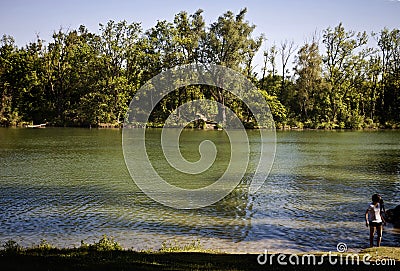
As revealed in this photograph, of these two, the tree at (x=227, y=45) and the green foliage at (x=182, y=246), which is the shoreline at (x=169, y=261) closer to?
the green foliage at (x=182, y=246)

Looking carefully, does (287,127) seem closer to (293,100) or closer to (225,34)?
(293,100)

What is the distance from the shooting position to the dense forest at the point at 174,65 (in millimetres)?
73188

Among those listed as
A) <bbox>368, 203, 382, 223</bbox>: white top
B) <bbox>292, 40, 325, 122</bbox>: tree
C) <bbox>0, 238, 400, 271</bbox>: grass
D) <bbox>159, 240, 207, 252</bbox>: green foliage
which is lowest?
<bbox>159, 240, 207, 252</bbox>: green foliage

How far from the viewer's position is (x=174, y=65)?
243 ft

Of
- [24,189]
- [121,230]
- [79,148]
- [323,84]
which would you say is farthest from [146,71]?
[121,230]

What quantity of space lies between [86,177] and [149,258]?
14946 mm

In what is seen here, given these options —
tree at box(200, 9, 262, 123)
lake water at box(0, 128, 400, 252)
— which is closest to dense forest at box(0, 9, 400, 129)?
tree at box(200, 9, 262, 123)

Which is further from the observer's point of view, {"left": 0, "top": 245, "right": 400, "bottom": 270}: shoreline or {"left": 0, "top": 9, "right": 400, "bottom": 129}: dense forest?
{"left": 0, "top": 9, "right": 400, "bottom": 129}: dense forest

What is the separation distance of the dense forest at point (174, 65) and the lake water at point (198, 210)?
4590 centimetres

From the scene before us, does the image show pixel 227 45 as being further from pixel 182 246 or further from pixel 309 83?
pixel 182 246

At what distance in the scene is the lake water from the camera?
12.8 meters

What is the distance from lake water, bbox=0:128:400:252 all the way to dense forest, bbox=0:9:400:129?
45.9 metres

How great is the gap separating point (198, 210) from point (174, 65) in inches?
2337

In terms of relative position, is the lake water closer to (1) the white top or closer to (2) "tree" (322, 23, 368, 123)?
(1) the white top
